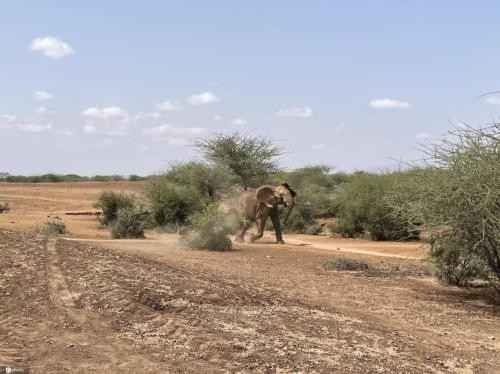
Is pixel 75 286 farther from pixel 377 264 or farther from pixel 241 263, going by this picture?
pixel 377 264

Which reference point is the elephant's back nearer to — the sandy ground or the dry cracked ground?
the sandy ground

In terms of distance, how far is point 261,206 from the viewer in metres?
22.3

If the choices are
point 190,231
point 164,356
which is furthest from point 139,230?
point 164,356

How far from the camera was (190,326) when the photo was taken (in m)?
8.19

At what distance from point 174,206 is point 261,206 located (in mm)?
5627

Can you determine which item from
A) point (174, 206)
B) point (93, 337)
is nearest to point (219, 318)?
point (93, 337)

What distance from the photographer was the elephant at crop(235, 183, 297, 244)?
22.2 meters

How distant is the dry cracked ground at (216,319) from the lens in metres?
7.05

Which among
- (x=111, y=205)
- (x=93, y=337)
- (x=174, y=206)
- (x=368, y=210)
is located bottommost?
(x=93, y=337)

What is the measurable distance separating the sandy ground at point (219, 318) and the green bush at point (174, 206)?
12696mm

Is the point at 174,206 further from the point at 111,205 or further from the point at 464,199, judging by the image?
the point at 464,199

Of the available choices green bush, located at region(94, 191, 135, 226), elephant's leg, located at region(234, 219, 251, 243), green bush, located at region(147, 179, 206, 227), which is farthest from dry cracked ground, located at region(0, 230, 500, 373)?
green bush, located at region(94, 191, 135, 226)

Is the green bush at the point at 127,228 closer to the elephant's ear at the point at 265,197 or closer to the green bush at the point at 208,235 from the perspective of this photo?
the green bush at the point at 208,235

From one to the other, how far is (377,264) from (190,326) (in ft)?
32.6
